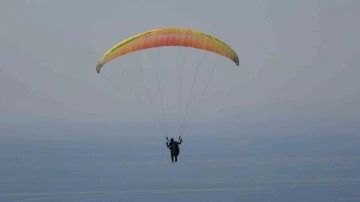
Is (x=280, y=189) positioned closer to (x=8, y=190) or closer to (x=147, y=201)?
(x=147, y=201)

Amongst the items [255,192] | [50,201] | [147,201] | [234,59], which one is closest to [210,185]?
[255,192]

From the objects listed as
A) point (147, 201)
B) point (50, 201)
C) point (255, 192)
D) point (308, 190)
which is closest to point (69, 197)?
point (50, 201)

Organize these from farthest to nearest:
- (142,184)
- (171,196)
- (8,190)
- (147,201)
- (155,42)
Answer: (142,184) < (8,190) < (171,196) < (147,201) < (155,42)

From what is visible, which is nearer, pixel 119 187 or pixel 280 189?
pixel 280 189

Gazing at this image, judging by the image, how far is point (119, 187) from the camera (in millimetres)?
187750

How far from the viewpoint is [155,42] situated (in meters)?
29.6

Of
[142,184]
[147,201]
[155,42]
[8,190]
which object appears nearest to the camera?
[155,42]

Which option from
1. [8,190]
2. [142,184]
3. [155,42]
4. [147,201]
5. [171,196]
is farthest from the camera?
[142,184]

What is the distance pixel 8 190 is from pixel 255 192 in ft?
262

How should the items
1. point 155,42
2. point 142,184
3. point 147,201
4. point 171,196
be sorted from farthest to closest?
point 142,184
point 171,196
point 147,201
point 155,42

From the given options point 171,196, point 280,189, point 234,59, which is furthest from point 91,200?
point 234,59

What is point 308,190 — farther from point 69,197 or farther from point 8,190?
point 8,190

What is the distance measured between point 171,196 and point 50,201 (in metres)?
35.5

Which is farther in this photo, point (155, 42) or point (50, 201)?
point (50, 201)
